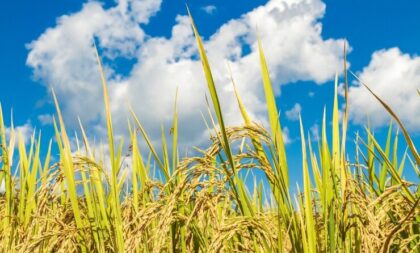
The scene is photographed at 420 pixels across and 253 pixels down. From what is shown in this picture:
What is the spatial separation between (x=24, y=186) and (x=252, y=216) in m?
2.23

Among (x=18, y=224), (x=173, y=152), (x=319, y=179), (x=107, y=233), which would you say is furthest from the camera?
(x=18, y=224)

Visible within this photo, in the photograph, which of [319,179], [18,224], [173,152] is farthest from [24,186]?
[319,179]

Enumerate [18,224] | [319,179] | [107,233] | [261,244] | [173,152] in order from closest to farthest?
[261,244] < [319,179] < [107,233] < [173,152] < [18,224]

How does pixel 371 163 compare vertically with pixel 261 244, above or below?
above

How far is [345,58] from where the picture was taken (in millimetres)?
2084

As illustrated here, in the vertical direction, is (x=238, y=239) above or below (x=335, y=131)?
below

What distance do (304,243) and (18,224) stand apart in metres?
2.36

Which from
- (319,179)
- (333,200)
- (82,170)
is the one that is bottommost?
(333,200)

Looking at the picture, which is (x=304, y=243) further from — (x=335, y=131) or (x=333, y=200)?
(x=335, y=131)

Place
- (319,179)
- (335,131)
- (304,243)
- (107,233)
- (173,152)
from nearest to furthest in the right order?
1. (304,243)
2. (335,131)
3. (319,179)
4. (107,233)
5. (173,152)

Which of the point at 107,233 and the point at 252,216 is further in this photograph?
the point at 107,233

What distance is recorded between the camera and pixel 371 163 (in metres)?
3.05

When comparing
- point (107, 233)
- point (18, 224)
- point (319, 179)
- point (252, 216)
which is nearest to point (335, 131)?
point (319, 179)

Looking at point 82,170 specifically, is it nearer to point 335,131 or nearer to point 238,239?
point 238,239
